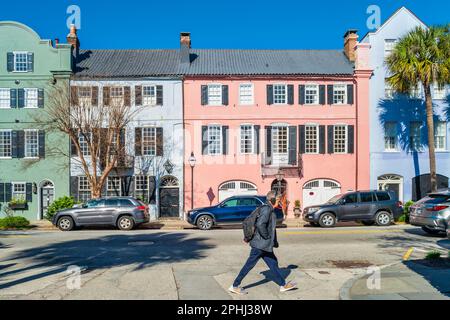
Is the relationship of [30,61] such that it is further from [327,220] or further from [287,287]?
[287,287]

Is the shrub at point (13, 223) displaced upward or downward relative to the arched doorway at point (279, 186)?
downward

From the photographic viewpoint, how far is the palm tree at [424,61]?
23.3 metres

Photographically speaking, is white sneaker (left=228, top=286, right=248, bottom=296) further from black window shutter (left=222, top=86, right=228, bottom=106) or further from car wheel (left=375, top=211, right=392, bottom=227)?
black window shutter (left=222, top=86, right=228, bottom=106)

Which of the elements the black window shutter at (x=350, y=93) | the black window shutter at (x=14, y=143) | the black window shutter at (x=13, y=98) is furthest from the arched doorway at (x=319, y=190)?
the black window shutter at (x=13, y=98)

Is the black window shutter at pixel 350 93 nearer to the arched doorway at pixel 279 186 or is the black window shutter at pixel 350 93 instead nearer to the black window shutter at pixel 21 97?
the arched doorway at pixel 279 186

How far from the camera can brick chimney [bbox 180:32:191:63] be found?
28.5 m

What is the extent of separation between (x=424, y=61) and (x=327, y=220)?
33.7 feet

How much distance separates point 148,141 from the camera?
87.9 ft

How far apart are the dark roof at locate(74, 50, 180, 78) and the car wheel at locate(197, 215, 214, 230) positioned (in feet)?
35.5

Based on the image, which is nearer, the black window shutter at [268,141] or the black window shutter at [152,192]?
the black window shutter at [152,192]

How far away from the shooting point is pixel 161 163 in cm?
2680

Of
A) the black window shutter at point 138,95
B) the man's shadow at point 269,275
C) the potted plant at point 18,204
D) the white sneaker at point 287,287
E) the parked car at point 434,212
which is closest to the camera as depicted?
the white sneaker at point 287,287
